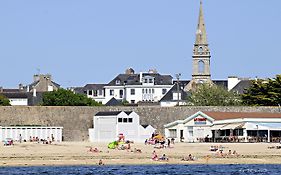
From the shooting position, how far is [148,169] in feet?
162

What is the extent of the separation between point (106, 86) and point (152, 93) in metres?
5.91

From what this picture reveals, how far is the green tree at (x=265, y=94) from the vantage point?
8738 centimetres

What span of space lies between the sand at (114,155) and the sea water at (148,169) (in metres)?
1.49

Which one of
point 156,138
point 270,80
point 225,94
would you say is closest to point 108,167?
point 156,138

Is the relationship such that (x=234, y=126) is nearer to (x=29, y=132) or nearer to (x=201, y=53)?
(x=29, y=132)

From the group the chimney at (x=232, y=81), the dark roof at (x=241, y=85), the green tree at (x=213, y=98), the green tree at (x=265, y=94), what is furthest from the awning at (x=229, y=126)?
the chimney at (x=232, y=81)

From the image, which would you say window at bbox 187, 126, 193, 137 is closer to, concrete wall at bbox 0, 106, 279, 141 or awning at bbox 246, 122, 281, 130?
concrete wall at bbox 0, 106, 279, 141

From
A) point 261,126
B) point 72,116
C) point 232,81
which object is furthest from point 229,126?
point 232,81

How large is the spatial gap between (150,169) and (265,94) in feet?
135

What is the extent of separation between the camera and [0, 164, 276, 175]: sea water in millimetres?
46875

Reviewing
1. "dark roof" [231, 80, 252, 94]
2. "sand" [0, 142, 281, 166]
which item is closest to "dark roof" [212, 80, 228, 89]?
"dark roof" [231, 80, 252, 94]

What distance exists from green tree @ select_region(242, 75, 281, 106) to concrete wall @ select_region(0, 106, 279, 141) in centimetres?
1125

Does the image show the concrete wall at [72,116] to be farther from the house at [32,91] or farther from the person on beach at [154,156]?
the house at [32,91]

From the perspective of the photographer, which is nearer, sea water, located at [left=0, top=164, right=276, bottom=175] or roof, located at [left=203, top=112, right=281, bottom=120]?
sea water, located at [left=0, top=164, right=276, bottom=175]
